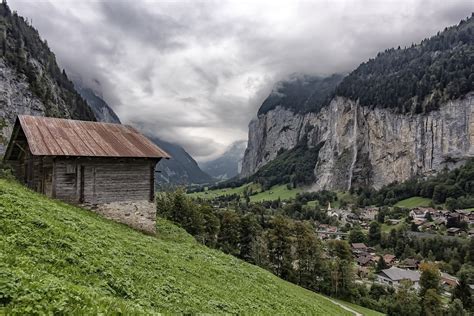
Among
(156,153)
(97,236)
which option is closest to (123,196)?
(156,153)

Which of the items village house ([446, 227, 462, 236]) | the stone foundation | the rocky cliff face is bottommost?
village house ([446, 227, 462, 236])

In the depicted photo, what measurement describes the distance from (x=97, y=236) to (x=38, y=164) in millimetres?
16230

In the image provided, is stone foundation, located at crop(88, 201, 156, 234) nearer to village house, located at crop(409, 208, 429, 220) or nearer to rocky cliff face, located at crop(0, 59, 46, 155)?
rocky cliff face, located at crop(0, 59, 46, 155)

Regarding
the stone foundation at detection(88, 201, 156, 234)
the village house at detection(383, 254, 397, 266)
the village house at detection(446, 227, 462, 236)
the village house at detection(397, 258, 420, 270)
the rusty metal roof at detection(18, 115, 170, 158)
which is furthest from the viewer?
the village house at detection(446, 227, 462, 236)

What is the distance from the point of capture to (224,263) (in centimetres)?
2628

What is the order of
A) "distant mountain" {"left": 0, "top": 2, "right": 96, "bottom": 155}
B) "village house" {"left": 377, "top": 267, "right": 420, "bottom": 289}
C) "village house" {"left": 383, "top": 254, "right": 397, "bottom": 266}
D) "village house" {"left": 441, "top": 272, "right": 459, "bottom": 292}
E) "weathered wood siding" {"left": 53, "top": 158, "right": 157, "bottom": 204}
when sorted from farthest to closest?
"distant mountain" {"left": 0, "top": 2, "right": 96, "bottom": 155} → "village house" {"left": 383, "top": 254, "right": 397, "bottom": 266} → "village house" {"left": 377, "top": 267, "right": 420, "bottom": 289} → "village house" {"left": 441, "top": 272, "right": 459, "bottom": 292} → "weathered wood siding" {"left": 53, "top": 158, "right": 157, "bottom": 204}

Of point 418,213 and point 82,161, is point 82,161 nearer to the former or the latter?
point 82,161

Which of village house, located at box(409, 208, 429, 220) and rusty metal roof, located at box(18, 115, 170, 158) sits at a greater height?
rusty metal roof, located at box(18, 115, 170, 158)

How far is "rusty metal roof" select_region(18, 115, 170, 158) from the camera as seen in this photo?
95.9 ft

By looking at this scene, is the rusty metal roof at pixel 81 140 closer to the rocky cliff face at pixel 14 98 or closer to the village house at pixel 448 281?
the village house at pixel 448 281

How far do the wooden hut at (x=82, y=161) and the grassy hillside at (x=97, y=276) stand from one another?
34.4 feet

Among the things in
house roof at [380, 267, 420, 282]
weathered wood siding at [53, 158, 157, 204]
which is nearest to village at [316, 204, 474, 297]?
house roof at [380, 267, 420, 282]

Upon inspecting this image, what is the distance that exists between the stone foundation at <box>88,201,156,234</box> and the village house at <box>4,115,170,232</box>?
460mm

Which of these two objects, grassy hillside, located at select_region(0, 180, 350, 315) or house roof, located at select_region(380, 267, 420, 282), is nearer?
grassy hillside, located at select_region(0, 180, 350, 315)
